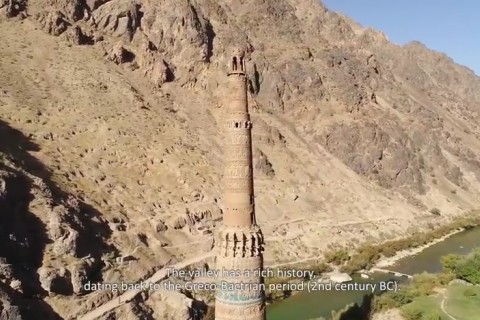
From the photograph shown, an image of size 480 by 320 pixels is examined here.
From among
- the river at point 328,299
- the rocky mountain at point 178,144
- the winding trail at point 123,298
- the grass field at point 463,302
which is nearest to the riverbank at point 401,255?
the river at point 328,299

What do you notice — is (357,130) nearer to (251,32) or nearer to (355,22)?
(251,32)

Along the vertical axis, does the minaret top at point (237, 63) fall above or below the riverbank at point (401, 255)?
above

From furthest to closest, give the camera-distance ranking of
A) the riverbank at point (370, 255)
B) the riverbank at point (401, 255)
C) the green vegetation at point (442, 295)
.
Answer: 1. the riverbank at point (401, 255)
2. the riverbank at point (370, 255)
3. the green vegetation at point (442, 295)

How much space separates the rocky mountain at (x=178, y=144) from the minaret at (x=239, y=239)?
523 inches

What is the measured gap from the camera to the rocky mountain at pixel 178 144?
32.8 meters

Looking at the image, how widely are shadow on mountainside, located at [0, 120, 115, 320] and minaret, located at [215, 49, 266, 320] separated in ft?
46.6

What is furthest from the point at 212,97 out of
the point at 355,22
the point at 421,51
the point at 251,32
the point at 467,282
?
the point at 421,51

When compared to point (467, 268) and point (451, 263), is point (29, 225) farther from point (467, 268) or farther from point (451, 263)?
point (451, 263)

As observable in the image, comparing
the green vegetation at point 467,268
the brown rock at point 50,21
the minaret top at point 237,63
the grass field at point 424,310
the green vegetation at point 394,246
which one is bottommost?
the grass field at point 424,310

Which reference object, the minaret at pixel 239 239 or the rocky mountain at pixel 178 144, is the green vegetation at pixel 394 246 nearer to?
the rocky mountain at pixel 178 144

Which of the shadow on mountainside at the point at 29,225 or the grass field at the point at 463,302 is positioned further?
the grass field at the point at 463,302

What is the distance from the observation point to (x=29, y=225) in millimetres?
32250

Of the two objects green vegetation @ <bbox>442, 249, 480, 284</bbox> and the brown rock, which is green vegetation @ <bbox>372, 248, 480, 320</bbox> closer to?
green vegetation @ <bbox>442, 249, 480, 284</bbox>

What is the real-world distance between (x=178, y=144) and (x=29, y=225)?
23.1 m
